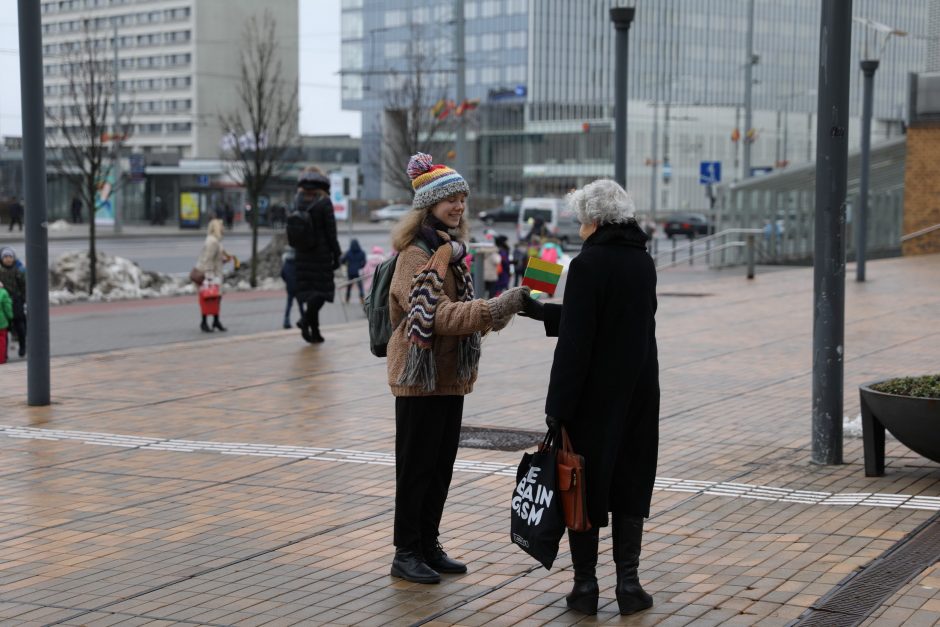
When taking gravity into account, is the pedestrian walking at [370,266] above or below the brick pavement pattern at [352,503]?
above

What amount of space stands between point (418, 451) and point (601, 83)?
116099mm

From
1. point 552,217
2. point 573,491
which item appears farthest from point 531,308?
point 552,217

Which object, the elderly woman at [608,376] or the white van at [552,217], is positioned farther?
the white van at [552,217]

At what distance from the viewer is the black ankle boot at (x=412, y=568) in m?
5.53

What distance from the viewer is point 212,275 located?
22.0 meters

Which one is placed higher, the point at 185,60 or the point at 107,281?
the point at 185,60

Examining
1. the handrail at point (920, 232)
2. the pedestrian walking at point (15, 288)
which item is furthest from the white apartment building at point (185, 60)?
the pedestrian walking at point (15, 288)

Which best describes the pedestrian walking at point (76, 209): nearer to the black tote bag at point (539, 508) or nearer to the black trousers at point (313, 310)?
the black trousers at point (313, 310)

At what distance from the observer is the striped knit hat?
545 cm

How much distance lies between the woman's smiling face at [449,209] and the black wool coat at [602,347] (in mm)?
661

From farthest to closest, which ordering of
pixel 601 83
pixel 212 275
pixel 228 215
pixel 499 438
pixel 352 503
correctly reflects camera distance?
pixel 601 83
pixel 228 215
pixel 212 275
pixel 499 438
pixel 352 503

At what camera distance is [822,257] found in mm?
7953

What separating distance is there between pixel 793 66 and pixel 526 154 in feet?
86.0

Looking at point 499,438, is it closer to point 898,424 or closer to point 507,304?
point 898,424
